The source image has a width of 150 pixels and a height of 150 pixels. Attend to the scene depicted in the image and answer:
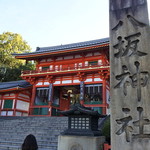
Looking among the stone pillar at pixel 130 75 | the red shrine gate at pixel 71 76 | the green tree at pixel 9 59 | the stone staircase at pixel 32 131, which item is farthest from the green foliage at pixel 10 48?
the stone pillar at pixel 130 75

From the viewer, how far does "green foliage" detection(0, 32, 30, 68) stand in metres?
30.0

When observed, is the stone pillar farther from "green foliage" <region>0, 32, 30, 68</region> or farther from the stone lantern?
"green foliage" <region>0, 32, 30, 68</region>

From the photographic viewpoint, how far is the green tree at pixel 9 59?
2991 cm

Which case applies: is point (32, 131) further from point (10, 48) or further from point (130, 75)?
point (10, 48)

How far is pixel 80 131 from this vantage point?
7090mm

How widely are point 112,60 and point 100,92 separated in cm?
1285

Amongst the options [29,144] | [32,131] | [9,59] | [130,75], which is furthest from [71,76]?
[9,59]

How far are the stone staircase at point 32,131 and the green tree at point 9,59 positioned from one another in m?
18.4

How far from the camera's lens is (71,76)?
58.4 feet

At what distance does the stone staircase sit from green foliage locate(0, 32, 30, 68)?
63.0ft

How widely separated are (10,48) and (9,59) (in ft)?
7.11

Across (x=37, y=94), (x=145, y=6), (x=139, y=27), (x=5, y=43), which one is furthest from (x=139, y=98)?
(x=5, y=43)

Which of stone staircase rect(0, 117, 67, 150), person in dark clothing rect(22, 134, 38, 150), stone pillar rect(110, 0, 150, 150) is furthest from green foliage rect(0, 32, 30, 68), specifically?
stone pillar rect(110, 0, 150, 150)

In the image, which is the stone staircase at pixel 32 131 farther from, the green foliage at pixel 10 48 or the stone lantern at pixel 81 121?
the green foliage at pixel 10 48
